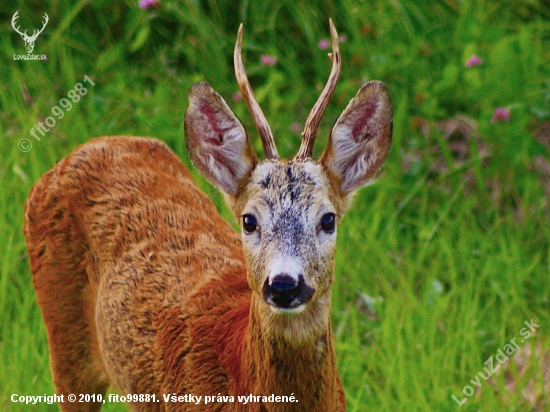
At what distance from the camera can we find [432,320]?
5039 mm

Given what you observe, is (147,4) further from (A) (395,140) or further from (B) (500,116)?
(B) (500,116)

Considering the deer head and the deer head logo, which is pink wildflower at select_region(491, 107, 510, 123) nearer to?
the deer head

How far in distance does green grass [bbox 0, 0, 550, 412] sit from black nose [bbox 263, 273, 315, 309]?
4.32 ft

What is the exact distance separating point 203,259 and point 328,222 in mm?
755

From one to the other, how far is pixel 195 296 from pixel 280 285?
2.62 ft

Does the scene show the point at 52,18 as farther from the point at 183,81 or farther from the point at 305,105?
the point at 305,105

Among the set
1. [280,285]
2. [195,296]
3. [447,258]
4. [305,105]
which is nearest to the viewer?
[280,285]

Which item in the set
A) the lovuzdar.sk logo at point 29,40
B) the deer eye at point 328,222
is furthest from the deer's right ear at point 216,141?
the lovuzdar.sk logo at point 29,40

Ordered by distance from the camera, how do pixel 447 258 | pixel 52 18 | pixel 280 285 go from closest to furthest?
1. pixel 280 285
2. pixel 447 258
3. pixel 52 18

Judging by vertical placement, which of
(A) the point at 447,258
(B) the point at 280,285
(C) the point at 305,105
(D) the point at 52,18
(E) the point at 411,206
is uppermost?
(D) the point at 52,18

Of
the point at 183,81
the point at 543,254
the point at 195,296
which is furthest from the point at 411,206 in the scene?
the point at 195,296

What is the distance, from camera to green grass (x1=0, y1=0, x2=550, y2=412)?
16.4 ft

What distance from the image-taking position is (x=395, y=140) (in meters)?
6.09

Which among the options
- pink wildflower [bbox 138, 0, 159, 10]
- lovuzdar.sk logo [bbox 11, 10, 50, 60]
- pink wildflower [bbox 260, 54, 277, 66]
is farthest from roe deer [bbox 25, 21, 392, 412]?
lovuzdar.sk logo [bbox 11, 10, 50, 60]
